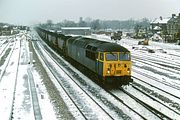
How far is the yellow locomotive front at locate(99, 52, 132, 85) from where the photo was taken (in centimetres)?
2077

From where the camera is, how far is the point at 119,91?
2062cm

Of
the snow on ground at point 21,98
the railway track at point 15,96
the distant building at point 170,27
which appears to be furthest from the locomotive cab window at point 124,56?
the distant building at point 170,27

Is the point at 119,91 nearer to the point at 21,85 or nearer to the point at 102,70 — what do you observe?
the point at 102,70

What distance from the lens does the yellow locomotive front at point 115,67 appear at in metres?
20.8

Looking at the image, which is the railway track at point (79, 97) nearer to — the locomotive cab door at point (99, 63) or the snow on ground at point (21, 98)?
the snow on ground at point (21, 98)

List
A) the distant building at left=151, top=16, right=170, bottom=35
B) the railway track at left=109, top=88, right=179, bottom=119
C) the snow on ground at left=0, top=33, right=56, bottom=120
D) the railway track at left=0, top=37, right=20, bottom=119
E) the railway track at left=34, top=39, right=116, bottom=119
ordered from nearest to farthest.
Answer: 1. the railway track at left=109, top=88, right=179, bottom=119
2. the railway track at left=34, top=39, right=116, bottom=119
3. the snow on ground at left=0, top=33, right=56, bottom=120
4. the railway track at left=0, top=37, right=20, bottom=119
5. the distant building at left=151, top=16, right=170, bottom=35

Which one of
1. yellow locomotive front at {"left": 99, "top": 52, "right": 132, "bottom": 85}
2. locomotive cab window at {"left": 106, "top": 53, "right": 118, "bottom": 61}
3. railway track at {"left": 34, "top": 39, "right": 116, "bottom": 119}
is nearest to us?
railway track at {"left": 34, "top": 39, "right": 116, "bottom": 119}

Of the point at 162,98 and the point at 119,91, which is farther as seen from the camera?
the point at 119,91

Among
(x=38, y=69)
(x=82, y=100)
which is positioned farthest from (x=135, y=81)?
(x=38, y=69)

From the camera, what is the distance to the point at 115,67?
827 inches

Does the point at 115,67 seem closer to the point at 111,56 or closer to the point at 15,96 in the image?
the point at 111,56

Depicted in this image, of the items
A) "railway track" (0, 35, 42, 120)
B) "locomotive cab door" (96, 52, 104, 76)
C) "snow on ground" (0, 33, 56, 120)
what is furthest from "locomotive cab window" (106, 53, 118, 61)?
"railway track" (0, 35, 42, 120)

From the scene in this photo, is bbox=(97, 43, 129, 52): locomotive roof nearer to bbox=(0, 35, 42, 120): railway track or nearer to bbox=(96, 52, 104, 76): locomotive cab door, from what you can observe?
bbox=(96, 52, 104, 76): locomotive cab door

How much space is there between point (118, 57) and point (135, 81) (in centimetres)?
413
